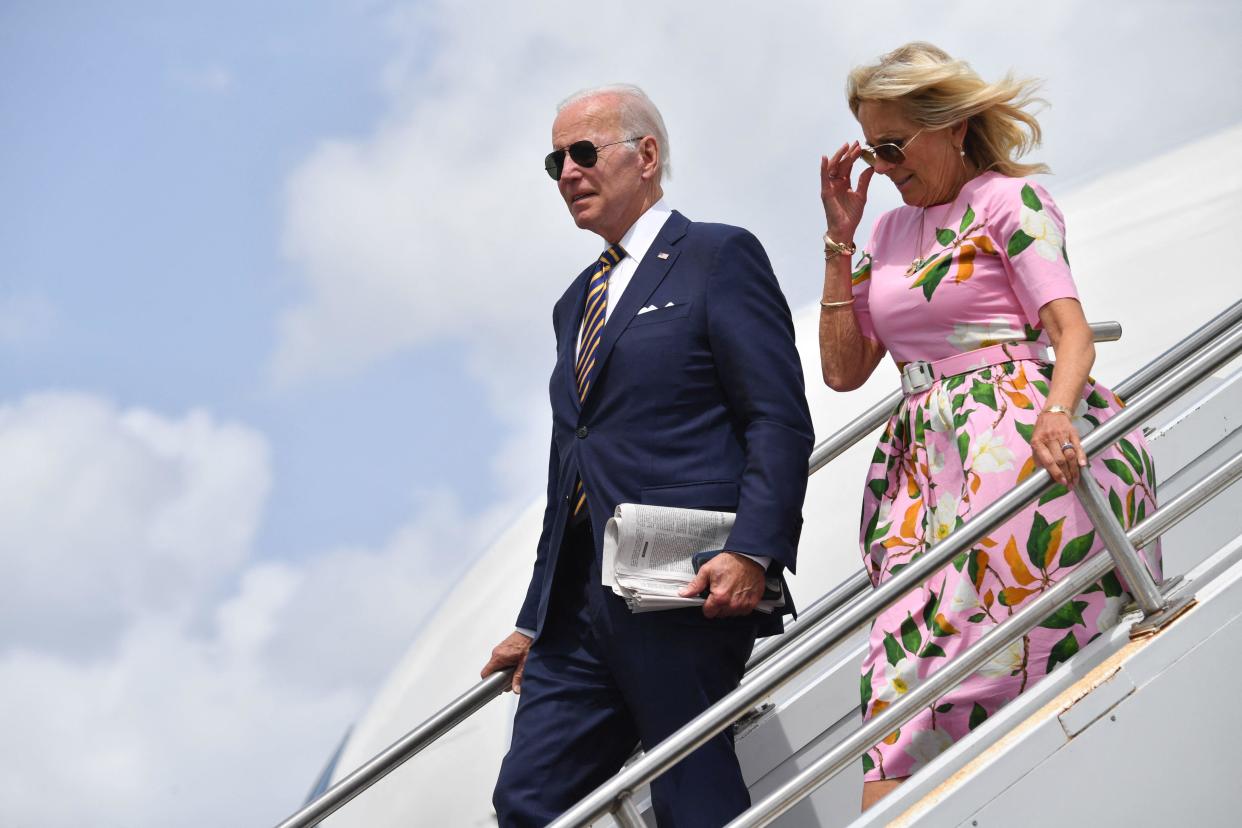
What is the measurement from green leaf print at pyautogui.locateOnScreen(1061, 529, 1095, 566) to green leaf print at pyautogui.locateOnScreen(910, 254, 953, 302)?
2.09ft

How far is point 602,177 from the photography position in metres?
3.70

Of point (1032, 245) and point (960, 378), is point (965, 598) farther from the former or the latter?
point (1032, 245)

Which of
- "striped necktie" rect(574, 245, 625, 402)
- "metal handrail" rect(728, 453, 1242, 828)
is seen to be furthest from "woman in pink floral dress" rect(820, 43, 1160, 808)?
"striped necktie" rect(574, 245, 625, 402)

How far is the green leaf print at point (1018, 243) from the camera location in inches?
128

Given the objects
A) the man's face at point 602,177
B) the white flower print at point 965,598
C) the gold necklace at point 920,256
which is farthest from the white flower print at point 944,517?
the man's face at point 602,177

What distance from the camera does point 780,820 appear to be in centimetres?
377

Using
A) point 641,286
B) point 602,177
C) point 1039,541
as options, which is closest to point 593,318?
point 641,286

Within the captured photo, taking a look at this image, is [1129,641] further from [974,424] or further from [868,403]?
[868,403]

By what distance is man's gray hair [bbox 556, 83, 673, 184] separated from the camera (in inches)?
148

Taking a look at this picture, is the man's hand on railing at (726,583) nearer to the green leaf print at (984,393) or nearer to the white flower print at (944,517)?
the white flower print at (944,517)

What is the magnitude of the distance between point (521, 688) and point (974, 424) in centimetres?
126

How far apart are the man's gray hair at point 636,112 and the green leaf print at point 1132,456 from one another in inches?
52.4

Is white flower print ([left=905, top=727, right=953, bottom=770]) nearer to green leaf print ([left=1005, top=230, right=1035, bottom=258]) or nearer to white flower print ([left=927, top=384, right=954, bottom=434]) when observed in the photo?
white flower print ([left=927, top=384, right=954, bottom=434])

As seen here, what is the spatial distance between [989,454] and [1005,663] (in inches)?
17.7
